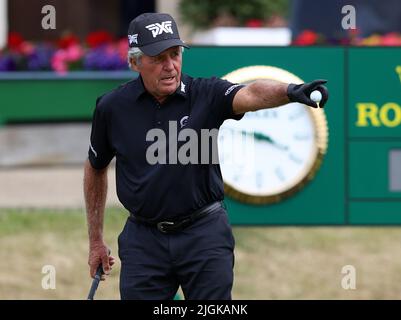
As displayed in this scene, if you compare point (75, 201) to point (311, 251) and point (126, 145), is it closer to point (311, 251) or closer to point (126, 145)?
point (311, 251)

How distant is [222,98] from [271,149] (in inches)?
73.6

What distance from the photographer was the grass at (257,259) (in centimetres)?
907

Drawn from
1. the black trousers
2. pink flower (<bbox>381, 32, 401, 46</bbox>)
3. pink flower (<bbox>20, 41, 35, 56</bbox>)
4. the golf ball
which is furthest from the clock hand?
pink flower (<bbox>20, 41, 35, 56</bbox>)

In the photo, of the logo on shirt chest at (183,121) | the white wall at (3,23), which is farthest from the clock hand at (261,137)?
the white wall at (3,23)

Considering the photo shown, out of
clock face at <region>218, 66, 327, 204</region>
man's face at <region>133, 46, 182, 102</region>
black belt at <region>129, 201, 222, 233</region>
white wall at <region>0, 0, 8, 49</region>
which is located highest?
white wall at <region>0, 0, 8, 49</region>

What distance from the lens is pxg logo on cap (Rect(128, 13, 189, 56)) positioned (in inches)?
219

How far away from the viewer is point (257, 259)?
978 cm

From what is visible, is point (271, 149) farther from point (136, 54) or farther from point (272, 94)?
point (272, 94)

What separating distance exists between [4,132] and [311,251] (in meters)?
4.14

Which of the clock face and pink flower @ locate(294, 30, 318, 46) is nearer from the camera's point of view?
the clock face

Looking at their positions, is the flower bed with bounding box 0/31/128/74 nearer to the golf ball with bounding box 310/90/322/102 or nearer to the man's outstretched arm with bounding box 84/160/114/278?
the man's outstretched arm with bounding box 84/160/114/278

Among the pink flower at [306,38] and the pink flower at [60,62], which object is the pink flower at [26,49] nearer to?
the pink flower at [60,62]

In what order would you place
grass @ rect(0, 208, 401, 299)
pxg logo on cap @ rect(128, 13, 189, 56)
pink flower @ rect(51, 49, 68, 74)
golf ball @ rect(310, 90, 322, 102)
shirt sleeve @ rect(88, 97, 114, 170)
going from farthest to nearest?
pink flower @ rect(51, 49, 68, 74), grass @ rect(0, 208, 401, 299), shirt sleeve @ rect(88, 97, 114, 170), pxg logo on cap @ rect(128, 13, 189, 56), golf ball @ rect(310, 90, 322, 102)
